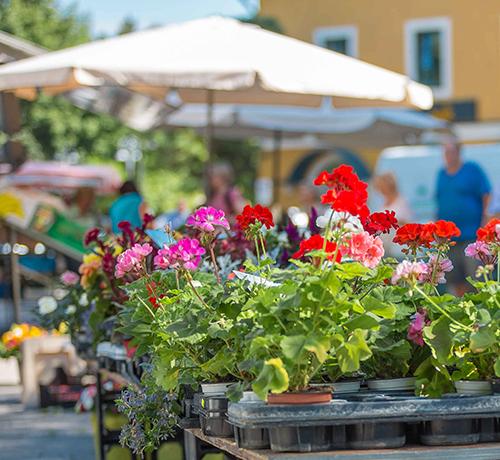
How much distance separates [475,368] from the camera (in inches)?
134

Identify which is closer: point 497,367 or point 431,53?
point 497,367

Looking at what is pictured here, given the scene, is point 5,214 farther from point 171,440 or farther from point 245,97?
point 171,440

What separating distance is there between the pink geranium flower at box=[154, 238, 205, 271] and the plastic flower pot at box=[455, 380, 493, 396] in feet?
2.63

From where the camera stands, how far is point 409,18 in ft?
108

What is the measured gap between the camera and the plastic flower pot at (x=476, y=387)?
11.1 feet

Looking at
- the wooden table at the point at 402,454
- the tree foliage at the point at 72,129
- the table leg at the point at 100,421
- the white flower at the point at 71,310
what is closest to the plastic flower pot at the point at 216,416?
the wooden table at the point at 402,454

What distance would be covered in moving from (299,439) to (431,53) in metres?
30.1

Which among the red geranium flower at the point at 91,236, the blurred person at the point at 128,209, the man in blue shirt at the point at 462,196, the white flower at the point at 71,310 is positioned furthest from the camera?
the man in blue shirt at the point at 462,196

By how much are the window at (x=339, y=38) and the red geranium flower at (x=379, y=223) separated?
29788 mm

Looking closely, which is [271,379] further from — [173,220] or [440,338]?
[173,220]

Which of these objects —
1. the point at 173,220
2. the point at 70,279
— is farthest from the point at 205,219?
the point at 173,220

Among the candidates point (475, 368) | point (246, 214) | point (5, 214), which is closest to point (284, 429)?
point (475, 368)

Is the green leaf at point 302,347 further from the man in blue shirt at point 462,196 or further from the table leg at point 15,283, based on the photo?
the table leg at point 15,283

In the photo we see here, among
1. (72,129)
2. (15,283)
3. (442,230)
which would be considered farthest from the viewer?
(72,129)
